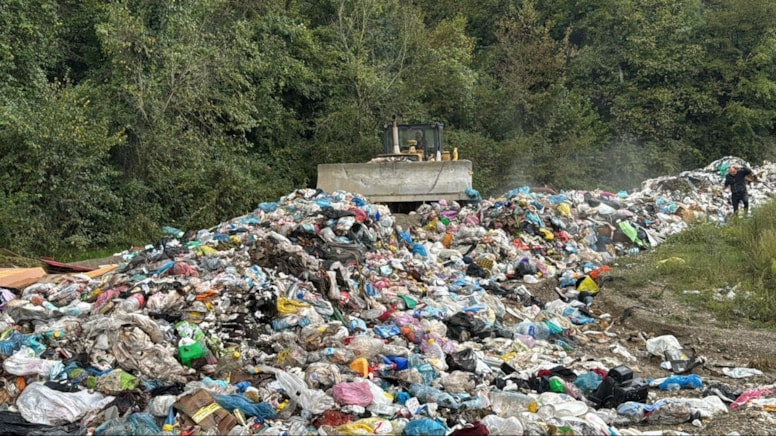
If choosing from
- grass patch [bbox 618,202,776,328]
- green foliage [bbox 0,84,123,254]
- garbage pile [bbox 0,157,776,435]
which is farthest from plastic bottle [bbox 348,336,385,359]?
green foliage [bbox 0,84,123,254]

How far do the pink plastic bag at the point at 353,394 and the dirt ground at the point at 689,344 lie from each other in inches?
71.1

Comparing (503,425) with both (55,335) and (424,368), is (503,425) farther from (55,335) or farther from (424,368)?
(55,335)

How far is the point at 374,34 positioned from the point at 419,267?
1399 cm

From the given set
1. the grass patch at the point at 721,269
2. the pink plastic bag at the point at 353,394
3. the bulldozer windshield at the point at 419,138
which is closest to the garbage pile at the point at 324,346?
the pink plastic bag at the point at 353,394

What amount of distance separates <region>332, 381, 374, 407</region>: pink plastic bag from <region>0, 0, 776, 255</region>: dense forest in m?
8.50

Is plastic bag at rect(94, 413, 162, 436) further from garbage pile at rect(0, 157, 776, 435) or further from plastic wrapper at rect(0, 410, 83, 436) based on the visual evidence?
plastic wrapper at rect(0, 410, 83, 436)

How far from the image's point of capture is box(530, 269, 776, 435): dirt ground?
4809mm

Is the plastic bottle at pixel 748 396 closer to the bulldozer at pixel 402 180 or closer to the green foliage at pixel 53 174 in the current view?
the bulldozer at pixel 402 180

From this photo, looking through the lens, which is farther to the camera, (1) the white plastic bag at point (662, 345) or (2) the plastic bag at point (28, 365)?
(1) the white plastic bag at point (662, 345)

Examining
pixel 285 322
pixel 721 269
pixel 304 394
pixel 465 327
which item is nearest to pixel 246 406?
pixel 304 394

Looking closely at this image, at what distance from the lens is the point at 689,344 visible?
22.7 ft

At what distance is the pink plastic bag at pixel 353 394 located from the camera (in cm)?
491

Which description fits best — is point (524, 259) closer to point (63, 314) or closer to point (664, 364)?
point (664, 364)

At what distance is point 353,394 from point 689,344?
367 cm
